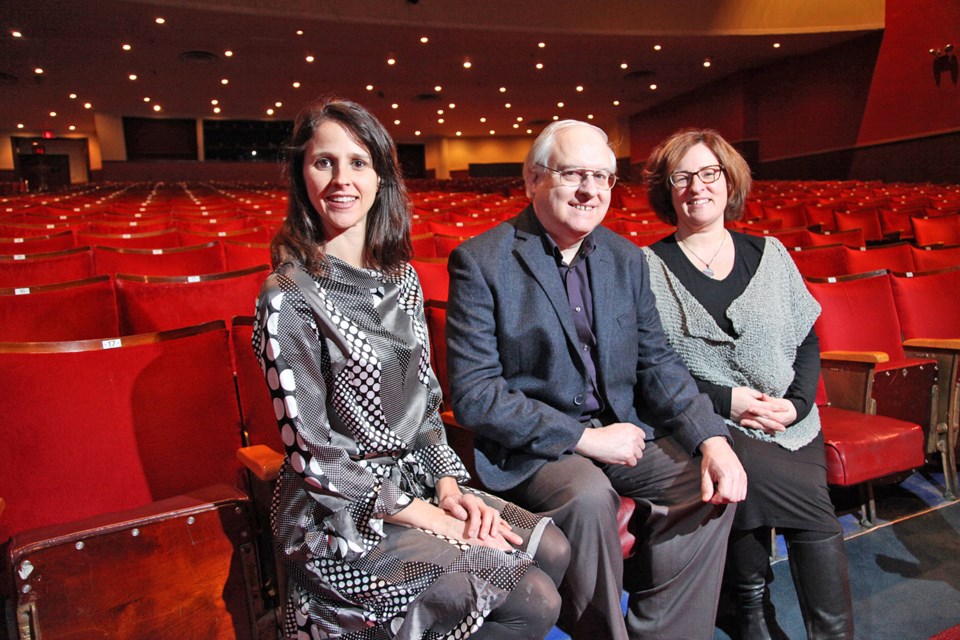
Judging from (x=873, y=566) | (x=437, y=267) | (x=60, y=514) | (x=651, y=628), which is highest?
(x=437, y=267)

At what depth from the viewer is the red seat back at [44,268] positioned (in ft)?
7.16

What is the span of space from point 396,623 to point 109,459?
2.23 ft

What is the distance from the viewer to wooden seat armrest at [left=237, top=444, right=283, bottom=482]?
110 cm

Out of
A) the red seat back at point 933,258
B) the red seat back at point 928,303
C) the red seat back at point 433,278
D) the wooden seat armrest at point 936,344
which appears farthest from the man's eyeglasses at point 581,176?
the red seat back at point 933,258

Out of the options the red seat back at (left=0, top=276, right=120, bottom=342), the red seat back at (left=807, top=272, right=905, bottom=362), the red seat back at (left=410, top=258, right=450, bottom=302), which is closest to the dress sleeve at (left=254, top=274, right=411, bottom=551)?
the red seat back at (left=0, top=276, right=120, bottom=342)

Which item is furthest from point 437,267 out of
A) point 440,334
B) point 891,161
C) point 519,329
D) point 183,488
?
point 891,161

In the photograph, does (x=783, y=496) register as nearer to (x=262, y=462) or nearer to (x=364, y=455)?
(x=364, y=455)

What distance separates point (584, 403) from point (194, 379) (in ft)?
2.69

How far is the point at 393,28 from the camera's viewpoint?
10414mm

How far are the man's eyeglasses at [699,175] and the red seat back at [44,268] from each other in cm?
202

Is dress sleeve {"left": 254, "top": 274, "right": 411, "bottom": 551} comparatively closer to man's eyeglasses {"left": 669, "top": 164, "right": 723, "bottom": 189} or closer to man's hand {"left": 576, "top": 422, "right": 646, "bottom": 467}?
man's hand {"left": 576, "top": 422, "right": 646, "bottom": 467}

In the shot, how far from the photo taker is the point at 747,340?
1506 millimetres

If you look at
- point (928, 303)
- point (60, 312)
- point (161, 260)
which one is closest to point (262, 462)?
point (60, 312)

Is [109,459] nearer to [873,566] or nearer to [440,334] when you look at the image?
[440,334]
